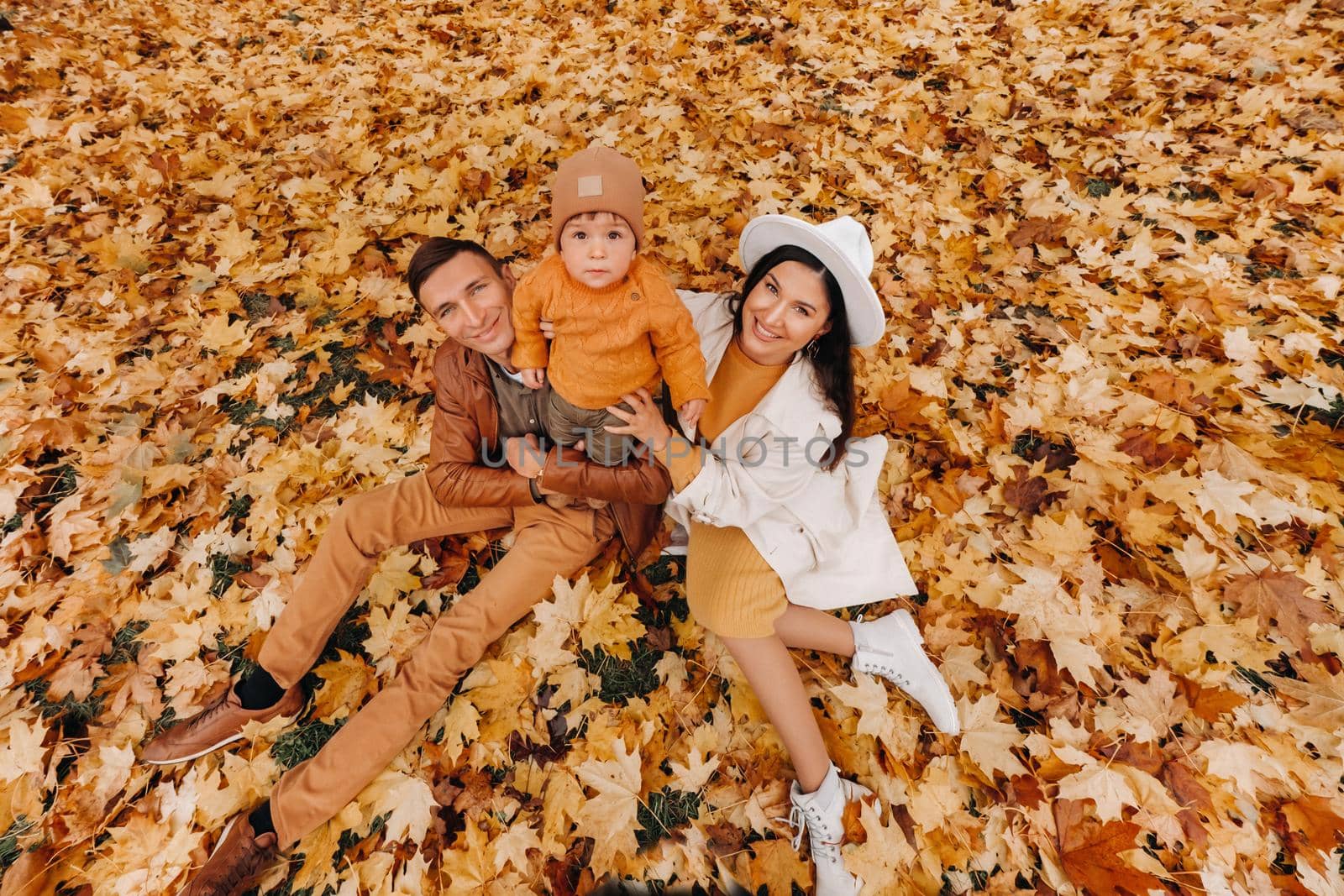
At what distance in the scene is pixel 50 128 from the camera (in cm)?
436

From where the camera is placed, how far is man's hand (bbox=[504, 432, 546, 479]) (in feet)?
7.47

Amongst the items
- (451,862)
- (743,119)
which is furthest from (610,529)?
(743,119)

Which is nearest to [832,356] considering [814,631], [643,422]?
[643,422]

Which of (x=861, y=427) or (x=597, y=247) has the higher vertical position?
(x=597, y=247)

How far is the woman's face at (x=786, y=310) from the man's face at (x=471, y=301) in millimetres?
922

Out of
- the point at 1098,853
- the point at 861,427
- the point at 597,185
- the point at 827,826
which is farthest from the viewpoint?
the point at 861,427

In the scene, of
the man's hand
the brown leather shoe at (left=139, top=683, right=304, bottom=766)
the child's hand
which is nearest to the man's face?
the man's hand

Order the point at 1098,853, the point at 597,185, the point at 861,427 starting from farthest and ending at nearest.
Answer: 1. the point at 861,427
2. the point at 1098,853
3. the point at 597,185

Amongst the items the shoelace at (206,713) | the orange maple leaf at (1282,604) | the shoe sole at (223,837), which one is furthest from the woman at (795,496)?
the shoelace at (206,713)

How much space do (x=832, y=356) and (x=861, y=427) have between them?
916mm

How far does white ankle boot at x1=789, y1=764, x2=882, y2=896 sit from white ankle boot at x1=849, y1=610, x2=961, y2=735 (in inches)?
15.8

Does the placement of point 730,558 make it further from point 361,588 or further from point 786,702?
point 361,588

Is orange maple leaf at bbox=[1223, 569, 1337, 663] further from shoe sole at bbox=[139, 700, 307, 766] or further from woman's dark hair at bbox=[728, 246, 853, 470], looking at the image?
shoe sole at bbox=[139, 700, 307, 766]

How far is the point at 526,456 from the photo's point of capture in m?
2.29
